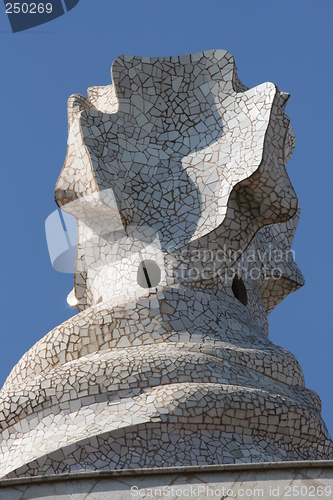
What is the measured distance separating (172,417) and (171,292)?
7.19 feet

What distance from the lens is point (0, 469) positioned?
1289 cm

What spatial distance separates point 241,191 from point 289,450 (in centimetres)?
356

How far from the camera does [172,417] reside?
12758 mm

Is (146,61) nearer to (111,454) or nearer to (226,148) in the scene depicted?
(226,148)

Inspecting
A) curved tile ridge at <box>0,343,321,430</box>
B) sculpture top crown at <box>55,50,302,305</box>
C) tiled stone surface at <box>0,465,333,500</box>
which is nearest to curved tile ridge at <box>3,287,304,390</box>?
curved tile ridge at <box>0,343,321,430</box>

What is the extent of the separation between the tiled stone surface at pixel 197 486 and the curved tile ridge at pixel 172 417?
2.69 meters

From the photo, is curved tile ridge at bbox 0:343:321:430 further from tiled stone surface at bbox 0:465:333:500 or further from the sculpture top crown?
tiled stone surface at bbox 0:465:333:500

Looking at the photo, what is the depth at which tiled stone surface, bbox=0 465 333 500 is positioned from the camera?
9680 millimetres

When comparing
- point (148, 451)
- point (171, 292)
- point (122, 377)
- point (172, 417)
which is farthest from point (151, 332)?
point (148, 451)

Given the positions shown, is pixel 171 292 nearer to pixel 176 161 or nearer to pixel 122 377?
pixel 122 377

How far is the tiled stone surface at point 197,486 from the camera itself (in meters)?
9.68

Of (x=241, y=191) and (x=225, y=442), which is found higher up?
(x=241, y=191)

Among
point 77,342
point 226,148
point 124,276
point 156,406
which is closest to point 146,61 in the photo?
point 226,148

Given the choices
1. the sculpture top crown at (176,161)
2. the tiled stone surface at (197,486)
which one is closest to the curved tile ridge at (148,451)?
the tiled stone surface at (197,486)
